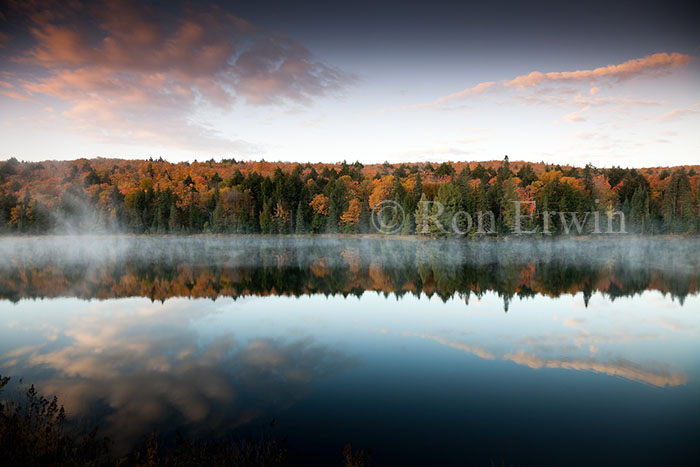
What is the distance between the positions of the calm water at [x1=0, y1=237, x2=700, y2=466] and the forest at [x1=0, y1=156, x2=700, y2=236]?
57.6 meters

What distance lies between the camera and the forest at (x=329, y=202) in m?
83.9

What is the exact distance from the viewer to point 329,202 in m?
101

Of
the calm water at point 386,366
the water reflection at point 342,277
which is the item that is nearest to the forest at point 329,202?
the water reflection at point 342,277

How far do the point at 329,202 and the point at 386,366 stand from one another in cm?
8947

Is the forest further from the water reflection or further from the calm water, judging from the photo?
the calm water

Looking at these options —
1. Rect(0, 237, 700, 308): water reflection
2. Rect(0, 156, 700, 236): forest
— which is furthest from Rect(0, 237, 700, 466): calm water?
Rect(0, 156, 700, 236): forest

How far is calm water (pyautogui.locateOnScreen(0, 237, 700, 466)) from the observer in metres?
8.31

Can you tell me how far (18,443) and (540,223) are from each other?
89.1m

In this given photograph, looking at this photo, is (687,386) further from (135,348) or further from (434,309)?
(135,348)

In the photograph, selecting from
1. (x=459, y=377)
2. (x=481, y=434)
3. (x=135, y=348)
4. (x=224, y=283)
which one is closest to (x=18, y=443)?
(x=135, y=348)

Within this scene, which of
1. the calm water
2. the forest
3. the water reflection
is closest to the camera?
the calm water

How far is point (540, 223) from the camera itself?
276 ft

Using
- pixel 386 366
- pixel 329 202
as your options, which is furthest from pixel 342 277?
pixel 329 202

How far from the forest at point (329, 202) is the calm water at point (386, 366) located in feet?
189
